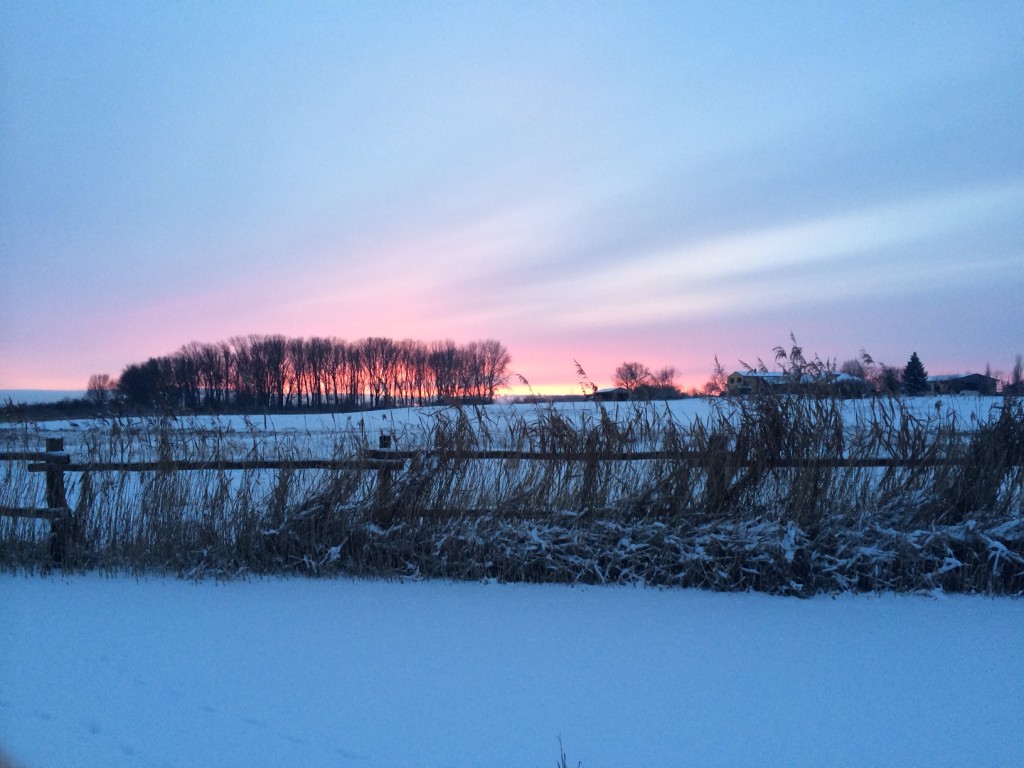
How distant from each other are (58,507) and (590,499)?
6.19m

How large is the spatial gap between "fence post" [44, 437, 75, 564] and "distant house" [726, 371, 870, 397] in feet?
26.2

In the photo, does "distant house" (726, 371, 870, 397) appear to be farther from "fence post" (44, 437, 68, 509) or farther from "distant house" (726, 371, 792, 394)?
"fence post" (44, 437, 68, 509)

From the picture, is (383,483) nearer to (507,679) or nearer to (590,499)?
(590,499)

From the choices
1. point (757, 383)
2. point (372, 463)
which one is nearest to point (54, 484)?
point (372, 463)

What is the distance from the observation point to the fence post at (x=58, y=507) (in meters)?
7.18

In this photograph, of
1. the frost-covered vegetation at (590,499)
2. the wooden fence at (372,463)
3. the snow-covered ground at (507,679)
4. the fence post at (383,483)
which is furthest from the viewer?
the fence post at (383,483)

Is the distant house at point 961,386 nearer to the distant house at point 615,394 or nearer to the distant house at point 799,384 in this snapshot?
the distant house at point 799,384

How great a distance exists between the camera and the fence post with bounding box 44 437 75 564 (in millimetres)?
7180

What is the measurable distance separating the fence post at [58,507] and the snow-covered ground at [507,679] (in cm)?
97

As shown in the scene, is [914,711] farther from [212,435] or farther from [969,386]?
[212,435]

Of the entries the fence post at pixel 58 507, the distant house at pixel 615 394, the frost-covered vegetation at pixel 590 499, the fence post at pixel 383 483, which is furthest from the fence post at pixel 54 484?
the distant house at pixel 615 394

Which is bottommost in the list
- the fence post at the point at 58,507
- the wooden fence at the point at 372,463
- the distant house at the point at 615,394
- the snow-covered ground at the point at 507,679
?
the snow-covered ground at the point at 507,679

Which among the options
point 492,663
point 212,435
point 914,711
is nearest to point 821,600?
point 914,711

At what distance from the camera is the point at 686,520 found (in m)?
6.60
